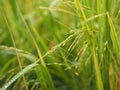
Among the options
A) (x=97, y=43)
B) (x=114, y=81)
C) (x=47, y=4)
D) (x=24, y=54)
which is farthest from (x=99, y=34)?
(x=47, y=4)

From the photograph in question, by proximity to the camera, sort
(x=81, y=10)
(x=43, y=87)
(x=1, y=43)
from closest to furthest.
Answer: (x=81, y=10) < (x=43, y=87) < (x=1, y=43)

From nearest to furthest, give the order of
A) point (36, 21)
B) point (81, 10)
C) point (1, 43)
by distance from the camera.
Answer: point (81, 10) < point (1, 43) < point (36, 21)

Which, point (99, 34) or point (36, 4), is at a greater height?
point (36, 4)

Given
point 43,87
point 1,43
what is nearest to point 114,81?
point 43,87

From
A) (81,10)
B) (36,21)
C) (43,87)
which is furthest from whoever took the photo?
(36,21)

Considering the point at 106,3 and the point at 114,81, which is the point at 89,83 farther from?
the point at 106,3

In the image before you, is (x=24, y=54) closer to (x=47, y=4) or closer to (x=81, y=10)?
(x=81, y=10)

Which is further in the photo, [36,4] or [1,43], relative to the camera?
[36,4]

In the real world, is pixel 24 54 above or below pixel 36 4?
below

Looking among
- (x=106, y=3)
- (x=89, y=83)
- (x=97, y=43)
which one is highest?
(x=106, y=3)
